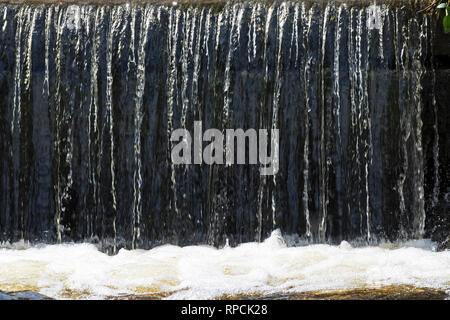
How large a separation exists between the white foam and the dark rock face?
14.4 inches


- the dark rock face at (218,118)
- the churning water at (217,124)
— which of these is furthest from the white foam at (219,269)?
the dark rock face at (218,118)

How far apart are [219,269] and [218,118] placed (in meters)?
2.36

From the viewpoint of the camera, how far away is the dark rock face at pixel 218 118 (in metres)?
9.95

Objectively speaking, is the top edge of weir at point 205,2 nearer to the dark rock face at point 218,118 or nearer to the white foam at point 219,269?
the dark rock face at point 218,118

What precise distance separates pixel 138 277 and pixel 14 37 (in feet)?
12.9

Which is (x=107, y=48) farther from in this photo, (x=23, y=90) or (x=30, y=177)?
(x=30, y=177)

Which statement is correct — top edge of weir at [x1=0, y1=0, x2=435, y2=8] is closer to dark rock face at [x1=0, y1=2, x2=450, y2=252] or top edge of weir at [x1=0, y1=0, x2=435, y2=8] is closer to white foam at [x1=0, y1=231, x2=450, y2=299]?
dark rock face at [x1=0, y1=2, x2=450, y2=252]

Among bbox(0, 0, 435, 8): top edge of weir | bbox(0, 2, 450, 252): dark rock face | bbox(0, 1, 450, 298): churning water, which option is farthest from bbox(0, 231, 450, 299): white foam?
bbox(0, 0, 435, 8): top edge of weir

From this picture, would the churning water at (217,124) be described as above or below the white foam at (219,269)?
above

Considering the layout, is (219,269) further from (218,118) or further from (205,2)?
(205,2)

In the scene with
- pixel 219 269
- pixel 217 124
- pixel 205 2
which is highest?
pixel 205 2

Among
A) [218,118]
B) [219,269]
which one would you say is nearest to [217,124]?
A: [218,118]

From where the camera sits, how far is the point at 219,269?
8391 mm

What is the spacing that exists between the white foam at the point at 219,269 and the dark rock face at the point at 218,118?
14.4 inches
